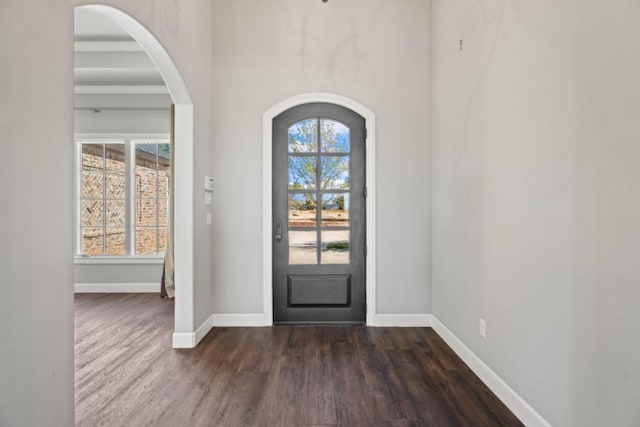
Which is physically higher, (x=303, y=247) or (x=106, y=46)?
(x=106, y=46)

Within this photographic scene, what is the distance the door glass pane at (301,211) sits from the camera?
146 inches

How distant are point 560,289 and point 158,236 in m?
5.04

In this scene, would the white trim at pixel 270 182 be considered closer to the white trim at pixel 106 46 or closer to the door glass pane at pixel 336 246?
the door glass pane at pixel 336 246

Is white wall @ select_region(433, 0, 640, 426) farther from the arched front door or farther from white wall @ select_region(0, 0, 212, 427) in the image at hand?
white wall @ select_region(0, 0, 212, 427)

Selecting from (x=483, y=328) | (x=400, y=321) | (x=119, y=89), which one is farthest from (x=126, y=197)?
(x=483, y=328)

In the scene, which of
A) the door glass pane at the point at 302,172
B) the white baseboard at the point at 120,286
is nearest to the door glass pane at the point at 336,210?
the door glass pane at the point at 302,172

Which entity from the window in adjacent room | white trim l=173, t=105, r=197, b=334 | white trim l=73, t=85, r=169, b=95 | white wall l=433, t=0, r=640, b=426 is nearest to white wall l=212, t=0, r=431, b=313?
white trim l=173, t=105, r=197, b=334

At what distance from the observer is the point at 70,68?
1579 mm

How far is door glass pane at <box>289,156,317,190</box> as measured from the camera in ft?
12.2

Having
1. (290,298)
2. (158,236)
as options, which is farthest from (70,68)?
(158,236)

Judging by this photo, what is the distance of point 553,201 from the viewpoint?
70.0 inches

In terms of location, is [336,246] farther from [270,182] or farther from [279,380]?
[279,380]

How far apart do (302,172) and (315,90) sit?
2.74 ft

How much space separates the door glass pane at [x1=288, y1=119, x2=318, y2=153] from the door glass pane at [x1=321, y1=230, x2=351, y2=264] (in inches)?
34.7
